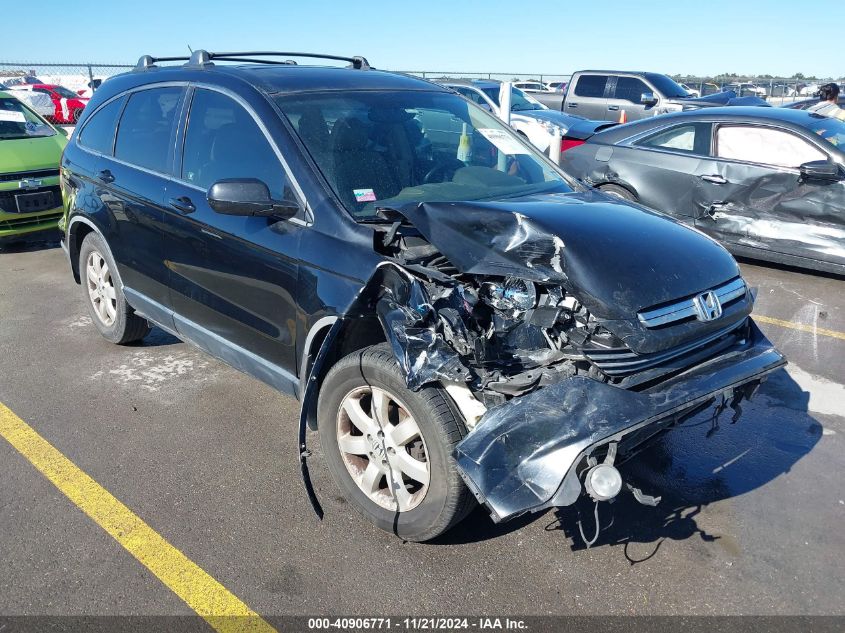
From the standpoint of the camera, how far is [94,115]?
17.2ft

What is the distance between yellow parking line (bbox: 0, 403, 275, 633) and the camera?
109 inches

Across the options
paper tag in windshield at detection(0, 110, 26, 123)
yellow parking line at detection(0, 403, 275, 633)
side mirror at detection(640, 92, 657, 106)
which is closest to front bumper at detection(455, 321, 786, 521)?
yellow parking line at detection(0, 403, 275, 633)

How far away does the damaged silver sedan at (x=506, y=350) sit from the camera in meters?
2.64

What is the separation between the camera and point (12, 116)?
29.0 ft

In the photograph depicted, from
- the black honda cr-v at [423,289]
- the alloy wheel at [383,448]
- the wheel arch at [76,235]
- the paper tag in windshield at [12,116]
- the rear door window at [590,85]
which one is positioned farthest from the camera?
the rear door window at [590,85]

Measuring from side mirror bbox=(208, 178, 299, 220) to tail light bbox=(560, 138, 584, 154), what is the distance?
19.2 ft

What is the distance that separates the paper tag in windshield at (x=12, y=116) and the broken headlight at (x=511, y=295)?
26.6 feet

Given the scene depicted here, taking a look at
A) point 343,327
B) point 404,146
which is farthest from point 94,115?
point 343,327

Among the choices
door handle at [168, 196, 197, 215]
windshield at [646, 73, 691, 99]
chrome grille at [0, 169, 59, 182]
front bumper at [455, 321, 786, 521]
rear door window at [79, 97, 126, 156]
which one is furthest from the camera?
windshield at [646, 73, 691, 99]

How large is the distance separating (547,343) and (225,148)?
2.09 metres

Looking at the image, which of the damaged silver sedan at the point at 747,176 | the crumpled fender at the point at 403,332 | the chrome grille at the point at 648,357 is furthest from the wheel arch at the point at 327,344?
the damaged silver sedan at the point at 747,176

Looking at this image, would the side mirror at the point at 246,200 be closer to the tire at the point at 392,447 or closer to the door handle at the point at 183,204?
the door handle at the point at 183,204

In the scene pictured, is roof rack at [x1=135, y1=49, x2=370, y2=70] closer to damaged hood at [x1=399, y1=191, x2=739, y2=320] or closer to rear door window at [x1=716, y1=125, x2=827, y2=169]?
damaged hood at [x1=399, y1=191, x2=739, y2=320]

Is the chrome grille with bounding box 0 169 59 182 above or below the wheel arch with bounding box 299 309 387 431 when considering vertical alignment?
above
